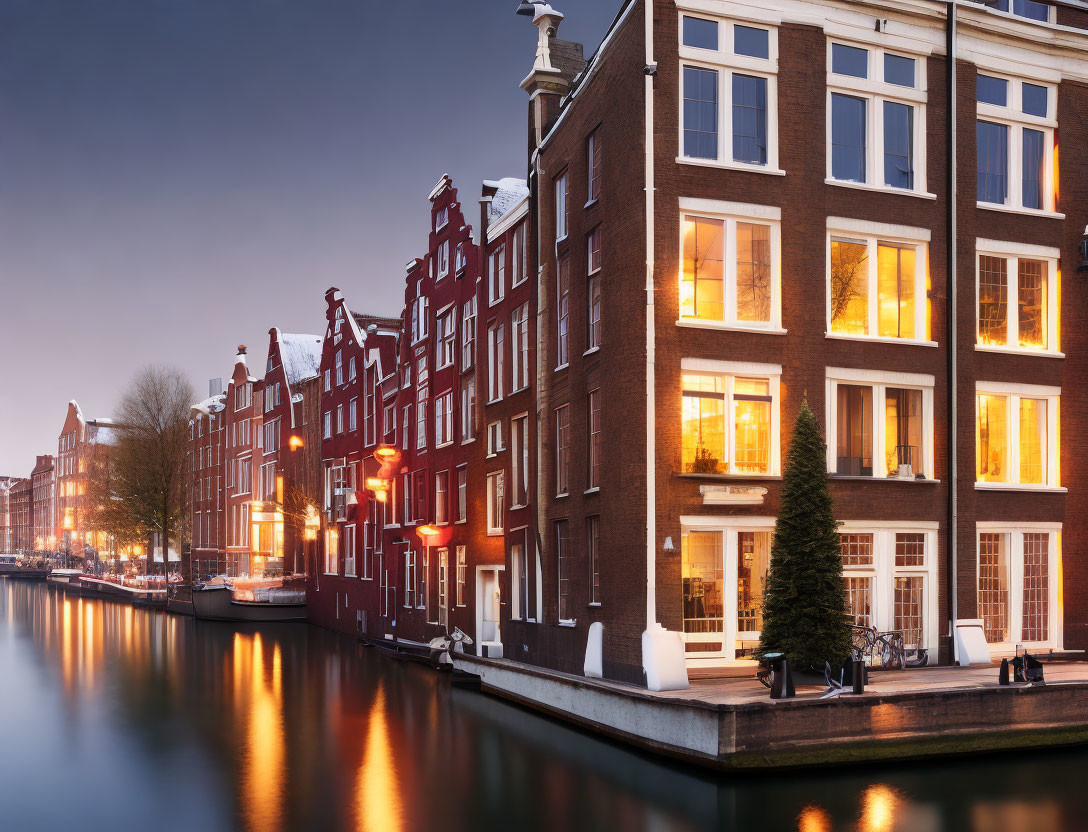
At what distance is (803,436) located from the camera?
2212 centimetres

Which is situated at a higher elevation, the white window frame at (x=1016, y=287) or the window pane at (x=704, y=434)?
the white window frame at (x=1016, y=287)

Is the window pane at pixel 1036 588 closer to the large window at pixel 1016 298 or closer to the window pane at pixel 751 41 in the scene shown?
the large window at pixel 1016 298

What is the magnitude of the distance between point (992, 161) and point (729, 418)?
9.72 m

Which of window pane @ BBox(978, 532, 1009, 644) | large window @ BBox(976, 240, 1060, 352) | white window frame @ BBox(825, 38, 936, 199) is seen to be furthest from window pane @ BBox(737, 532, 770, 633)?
white window frame @ BBox(825, 38, 936, 199)

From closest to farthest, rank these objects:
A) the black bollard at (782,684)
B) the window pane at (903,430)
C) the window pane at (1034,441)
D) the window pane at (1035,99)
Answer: the black bollard at (782,684) → the window pane at (903,430) → the window pane at (1034,441) → the window pane at (1035,99)

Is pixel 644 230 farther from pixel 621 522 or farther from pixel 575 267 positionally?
pixel 621 522

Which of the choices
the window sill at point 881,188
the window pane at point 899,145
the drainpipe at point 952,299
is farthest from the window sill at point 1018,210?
the window pane at point 899,145

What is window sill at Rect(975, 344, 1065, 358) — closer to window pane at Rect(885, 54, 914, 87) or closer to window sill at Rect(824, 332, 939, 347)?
window sill at Rect(824, 332, 939, 347)

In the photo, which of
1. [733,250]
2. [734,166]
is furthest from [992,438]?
[734,166]

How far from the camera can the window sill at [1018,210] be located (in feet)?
88.0

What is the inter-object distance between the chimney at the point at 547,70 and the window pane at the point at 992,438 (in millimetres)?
13575

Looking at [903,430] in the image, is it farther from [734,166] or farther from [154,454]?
[154,454]

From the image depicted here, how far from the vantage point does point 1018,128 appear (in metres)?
27.5

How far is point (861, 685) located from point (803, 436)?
493 centimetres
